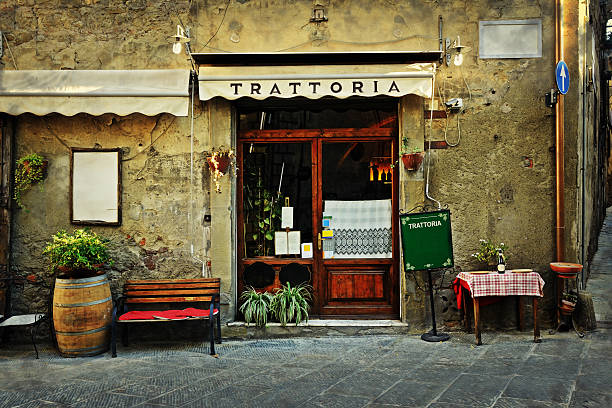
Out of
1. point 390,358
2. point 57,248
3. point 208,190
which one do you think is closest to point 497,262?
point 390,358

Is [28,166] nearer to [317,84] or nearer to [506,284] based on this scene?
[317,84]

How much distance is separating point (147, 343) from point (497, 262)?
4.13 metres

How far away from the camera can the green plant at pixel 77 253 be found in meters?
5.79

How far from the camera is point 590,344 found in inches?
228

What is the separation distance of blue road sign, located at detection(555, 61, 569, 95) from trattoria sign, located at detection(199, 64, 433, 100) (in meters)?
1.36

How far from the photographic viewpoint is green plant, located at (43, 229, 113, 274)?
5.79 metres

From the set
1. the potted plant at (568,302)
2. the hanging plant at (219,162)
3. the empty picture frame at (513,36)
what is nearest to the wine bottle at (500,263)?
the potted plant at (568,302)

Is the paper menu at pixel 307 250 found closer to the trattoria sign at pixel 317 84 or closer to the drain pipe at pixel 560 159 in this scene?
the trattoria sign at pixel 317 84

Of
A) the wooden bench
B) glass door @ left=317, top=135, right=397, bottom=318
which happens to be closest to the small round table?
glass door @ left=317, top=135, right=397, bottom=318

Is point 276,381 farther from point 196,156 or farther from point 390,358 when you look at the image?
point 196,156

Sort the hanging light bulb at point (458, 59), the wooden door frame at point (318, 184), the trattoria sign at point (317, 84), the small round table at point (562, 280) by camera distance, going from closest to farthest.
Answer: the small round table at point (562, 280) < the trattoria sign at point (317, 84) < the hanging light bulb at point (458, 59) < the wooden door frame at point (318, 184)

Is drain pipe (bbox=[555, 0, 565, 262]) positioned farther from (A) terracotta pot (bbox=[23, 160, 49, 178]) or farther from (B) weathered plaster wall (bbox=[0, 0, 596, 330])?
(A) terracotta pot (bbox=[23, 160, 49, 178])

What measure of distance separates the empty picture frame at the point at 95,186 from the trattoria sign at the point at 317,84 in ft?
4.78

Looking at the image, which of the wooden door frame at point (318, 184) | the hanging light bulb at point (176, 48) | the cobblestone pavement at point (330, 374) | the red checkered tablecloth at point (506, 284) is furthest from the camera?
the wooden door frame at point (318, 184)
